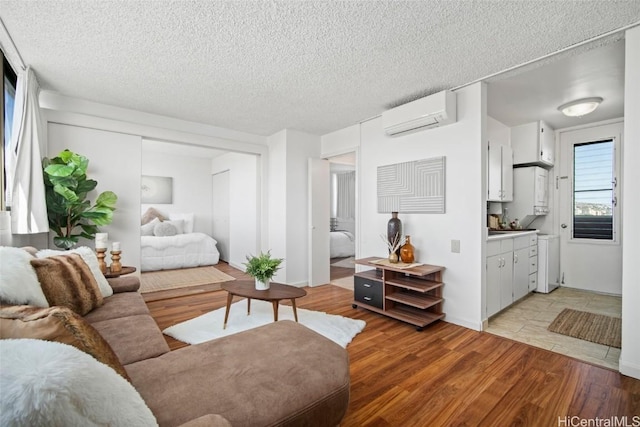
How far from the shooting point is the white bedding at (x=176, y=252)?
18.1ft

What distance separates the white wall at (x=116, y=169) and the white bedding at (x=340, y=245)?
421 cm

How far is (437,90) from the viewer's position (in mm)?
3090

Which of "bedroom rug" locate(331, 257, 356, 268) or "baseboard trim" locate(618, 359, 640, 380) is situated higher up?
"baseboard trim" locate(618, 359, 640, 380)

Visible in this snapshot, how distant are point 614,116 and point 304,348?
5.21 m

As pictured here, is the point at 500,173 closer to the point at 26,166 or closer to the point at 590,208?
the point at 590,208

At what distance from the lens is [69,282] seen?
1848 millimetres

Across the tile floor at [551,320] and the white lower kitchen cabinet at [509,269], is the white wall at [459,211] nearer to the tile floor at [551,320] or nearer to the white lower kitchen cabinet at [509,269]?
the white lower kitchen cabinet at [509,269]

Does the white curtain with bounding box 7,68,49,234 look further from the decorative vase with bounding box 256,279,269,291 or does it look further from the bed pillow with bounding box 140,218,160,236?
the bed pillow with bounding box 140,218,160,236

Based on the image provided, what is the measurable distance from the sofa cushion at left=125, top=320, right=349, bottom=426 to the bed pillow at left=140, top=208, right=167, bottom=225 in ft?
19.9

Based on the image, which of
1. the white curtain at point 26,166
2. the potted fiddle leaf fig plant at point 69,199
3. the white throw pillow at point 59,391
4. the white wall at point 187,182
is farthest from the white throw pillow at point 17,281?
the white wall at point 187,182

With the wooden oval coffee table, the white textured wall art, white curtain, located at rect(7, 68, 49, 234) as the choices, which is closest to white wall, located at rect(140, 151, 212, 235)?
white curtain, located at rect(7, 68, 49, 234)

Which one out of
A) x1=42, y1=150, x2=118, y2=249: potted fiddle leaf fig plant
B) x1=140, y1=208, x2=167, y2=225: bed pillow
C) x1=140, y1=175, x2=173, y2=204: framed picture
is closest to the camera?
x1=42, y1=150, x2=118, y2=249: potted fiddle leaf fig plant

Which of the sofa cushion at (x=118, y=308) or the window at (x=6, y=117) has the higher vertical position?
the window at (x=6, y=117)

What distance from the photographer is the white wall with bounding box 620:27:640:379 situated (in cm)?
200
